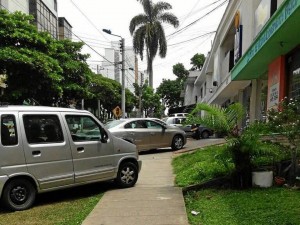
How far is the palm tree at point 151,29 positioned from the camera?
40.9 m

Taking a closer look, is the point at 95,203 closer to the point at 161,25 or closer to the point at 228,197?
the point at 228,197

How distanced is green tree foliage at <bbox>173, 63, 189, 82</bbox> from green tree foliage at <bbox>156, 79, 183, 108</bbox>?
3.87 ft

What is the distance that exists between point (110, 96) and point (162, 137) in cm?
3526

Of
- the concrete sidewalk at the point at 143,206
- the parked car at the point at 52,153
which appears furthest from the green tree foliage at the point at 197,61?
the parked car at the point at 52,153

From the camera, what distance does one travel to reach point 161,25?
1656 inches

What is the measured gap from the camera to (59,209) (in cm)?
706

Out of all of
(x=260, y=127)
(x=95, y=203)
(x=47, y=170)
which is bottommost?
(x=95, y=203)

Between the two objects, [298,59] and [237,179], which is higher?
[298,59]

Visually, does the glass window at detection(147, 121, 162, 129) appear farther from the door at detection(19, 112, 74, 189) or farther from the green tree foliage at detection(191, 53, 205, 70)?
the green tree foliage at detection(191, 53, 205, 70)

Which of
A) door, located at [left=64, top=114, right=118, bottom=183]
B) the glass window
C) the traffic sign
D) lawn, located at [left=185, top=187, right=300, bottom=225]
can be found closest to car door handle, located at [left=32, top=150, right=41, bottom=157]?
door, located at [left=64, top=114, right=118, bottom=183]

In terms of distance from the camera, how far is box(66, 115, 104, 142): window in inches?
312

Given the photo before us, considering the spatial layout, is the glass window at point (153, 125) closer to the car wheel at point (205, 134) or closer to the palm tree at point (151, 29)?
the car wheel at point (205, 134)

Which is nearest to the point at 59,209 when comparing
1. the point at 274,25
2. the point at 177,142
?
the point at 274,25

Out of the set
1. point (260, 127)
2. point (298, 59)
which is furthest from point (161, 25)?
point (260, 127)
